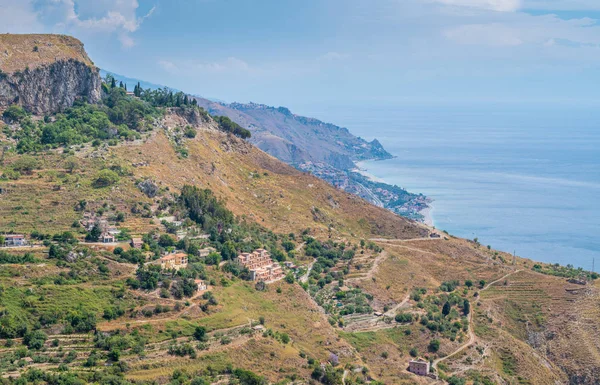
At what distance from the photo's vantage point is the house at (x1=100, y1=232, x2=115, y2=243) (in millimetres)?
59812

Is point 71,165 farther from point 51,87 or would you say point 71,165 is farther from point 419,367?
point 419,367

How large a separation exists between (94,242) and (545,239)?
93.8 meters

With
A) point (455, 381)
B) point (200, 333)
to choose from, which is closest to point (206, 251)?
point (200, 333)

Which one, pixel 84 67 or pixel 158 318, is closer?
pixel 158 318

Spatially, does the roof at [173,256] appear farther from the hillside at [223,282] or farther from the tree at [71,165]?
the tree at [71,165]

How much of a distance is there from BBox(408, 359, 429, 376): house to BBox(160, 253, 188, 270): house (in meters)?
21.7

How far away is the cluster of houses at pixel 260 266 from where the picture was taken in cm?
6475

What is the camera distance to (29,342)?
148 feet

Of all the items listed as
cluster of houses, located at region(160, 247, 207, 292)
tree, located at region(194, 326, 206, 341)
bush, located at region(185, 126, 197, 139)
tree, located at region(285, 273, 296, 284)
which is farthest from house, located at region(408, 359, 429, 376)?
bush, located at region(185, 126, 197, 139)

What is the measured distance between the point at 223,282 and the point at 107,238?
10972mm

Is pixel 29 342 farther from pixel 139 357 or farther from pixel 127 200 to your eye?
pixel 127 200

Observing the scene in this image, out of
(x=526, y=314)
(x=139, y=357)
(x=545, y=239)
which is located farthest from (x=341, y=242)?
(x=545, y=239)

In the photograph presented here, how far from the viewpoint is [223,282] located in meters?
60.2

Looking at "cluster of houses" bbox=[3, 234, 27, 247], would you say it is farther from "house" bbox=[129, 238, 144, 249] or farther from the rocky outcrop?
the rocky outcrop
